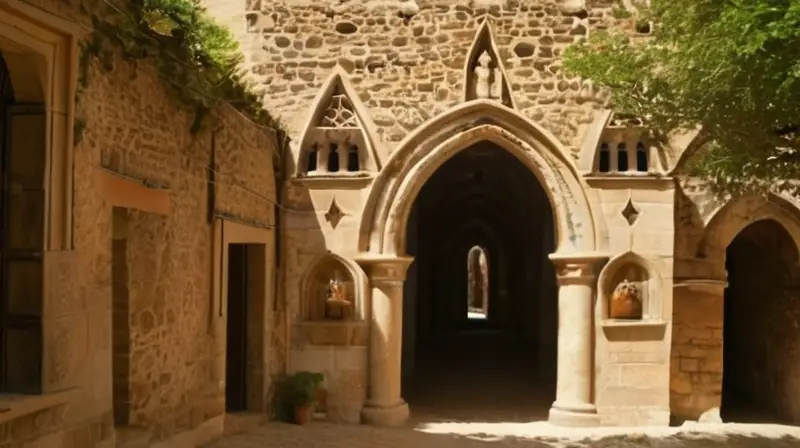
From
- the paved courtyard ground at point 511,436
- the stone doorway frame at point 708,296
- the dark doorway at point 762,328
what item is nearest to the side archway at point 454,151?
the stone doorway frame at point 708,296

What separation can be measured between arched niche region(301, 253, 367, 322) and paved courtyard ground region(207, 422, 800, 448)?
122 cm

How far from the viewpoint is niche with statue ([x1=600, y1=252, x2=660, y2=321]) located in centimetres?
928

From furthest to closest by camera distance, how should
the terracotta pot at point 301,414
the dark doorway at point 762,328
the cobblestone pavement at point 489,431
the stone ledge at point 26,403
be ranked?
the dark doorway at point 762,328 < the terracotta pot at point 301,414 < the cobblestone pavement at point 489,431 < the stone ledge at point 26,403

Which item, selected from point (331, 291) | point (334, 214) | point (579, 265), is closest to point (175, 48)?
point (334, 214)

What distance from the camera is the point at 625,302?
30.3ft

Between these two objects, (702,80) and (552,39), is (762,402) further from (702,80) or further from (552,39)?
(702,80)

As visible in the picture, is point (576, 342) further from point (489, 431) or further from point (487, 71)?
point (487, 71)

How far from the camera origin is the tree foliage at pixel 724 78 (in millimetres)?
5465

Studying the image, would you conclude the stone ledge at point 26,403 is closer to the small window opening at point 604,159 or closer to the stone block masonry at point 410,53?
the stone block masonry at point 410,53

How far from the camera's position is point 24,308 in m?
4.29

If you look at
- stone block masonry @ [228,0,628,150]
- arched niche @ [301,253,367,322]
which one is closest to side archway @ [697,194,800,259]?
stone block masonry @ [228,0,628,150]

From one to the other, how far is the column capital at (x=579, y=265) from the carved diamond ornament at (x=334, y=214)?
8.12 feet

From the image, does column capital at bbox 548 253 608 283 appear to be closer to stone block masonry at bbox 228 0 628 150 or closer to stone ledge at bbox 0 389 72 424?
→ stone block masonry at bbox 228 0 628 150

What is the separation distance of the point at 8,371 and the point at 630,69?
220 inches
